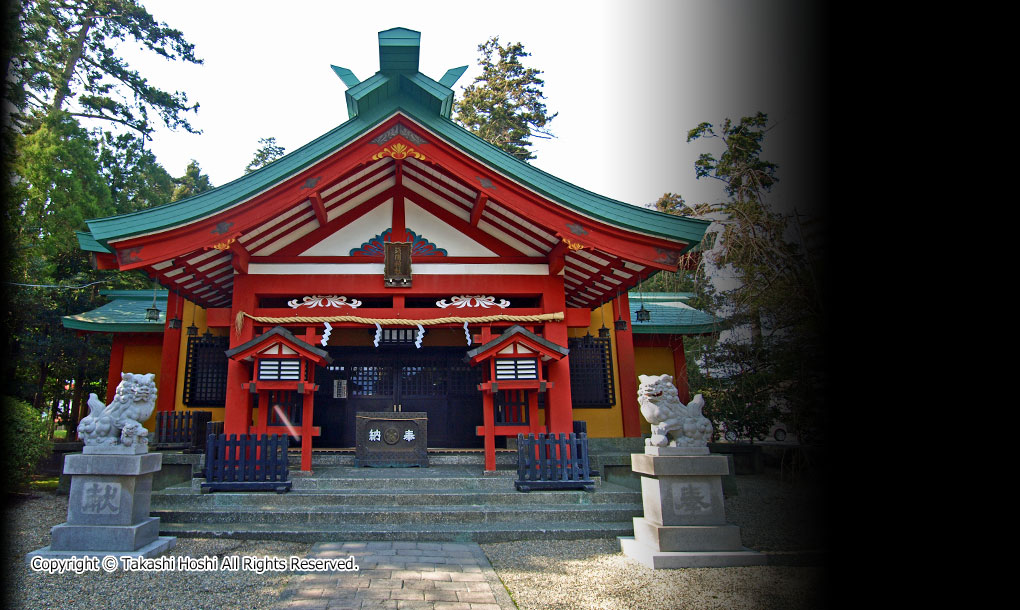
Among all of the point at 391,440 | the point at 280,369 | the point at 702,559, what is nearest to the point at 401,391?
the point at 391,440

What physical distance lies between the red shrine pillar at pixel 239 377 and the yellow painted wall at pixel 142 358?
465cm

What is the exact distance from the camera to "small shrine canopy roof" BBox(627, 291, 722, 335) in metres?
12.3

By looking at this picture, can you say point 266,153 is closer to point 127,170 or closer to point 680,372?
point 127,170

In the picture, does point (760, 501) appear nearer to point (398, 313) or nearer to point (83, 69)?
point (398, 313)

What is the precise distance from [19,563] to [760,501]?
31.0 ft

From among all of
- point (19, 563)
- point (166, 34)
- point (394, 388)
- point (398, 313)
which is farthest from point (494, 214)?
point (166, 34)

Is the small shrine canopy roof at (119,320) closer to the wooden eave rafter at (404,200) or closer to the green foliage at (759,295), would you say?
the wooden eave rafter at (404,200)

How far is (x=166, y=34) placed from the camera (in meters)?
18.8

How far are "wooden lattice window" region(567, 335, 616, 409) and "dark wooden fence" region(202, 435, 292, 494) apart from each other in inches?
229

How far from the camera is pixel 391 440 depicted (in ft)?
28.7

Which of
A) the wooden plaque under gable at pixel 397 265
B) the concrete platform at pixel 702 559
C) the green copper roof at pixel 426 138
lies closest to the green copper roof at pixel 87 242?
the green copper roof at pixel 426 138

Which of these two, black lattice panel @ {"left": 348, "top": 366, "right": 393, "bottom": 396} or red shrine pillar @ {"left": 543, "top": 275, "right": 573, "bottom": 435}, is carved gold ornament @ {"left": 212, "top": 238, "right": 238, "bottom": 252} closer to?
black lattice panel @ {"left": 348, "top": 366, "right": 393, "bottom": 396}

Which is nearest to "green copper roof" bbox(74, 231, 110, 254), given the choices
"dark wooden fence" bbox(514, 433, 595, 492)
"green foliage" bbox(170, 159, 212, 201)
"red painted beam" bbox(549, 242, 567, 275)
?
"red painted beam" bbox(549, 242, 567, 275)

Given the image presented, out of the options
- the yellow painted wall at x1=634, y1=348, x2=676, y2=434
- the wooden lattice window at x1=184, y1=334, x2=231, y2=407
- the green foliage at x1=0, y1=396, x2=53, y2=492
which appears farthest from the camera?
the yellow painted wall at x1=634, y1=348, x2=676, y2=434
